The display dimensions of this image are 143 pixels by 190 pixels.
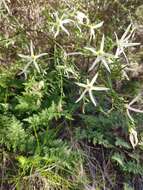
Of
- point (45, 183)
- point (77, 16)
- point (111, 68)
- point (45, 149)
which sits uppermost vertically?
point (77, 16)

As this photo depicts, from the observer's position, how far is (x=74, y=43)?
7.97ft

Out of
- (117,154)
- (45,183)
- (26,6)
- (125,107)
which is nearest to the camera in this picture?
(125,107)

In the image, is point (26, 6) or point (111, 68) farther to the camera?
point (26, 6)

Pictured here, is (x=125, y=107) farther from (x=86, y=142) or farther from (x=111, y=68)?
(x=86, y=142)

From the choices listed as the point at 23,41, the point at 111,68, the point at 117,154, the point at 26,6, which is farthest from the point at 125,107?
the point at 26,6

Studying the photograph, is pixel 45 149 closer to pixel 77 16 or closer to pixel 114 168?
pixel 114 168

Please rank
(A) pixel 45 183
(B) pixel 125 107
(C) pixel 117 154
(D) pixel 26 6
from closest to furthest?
(B) pixel 125 107 < (A) pixel 45 183 < (C) pixel 117 154 < (D) pixel 26 6

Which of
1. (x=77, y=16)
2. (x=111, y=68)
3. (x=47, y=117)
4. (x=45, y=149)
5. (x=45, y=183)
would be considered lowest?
(x=45, y=183)

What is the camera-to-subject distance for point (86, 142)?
248cm

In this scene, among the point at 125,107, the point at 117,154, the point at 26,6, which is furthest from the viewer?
the point at 26,6

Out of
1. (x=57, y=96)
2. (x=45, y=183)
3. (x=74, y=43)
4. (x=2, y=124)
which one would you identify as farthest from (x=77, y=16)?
(x=45, y=183)

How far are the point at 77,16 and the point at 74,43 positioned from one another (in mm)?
256

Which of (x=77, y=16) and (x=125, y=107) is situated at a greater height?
(x=77, y=16)

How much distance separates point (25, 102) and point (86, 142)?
0.40 metres
